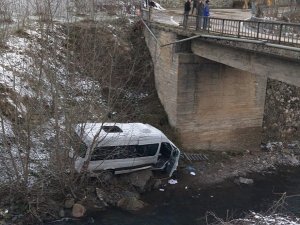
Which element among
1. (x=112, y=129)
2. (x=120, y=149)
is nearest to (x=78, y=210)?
(x=120, y=149)

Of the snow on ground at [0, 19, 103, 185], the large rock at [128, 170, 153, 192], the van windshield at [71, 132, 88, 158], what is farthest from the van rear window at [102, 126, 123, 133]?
the large rock at [128, 170, 153, 192]

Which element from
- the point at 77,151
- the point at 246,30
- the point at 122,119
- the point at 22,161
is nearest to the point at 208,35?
the point at 246,30

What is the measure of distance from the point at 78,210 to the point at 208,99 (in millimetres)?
9438

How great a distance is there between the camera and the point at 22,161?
55.1ft

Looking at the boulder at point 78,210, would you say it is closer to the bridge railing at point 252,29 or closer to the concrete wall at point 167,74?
the concrete wall at point 167,74

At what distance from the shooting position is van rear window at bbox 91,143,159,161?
18.1 meters

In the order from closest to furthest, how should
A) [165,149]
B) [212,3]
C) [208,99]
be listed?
[165,149]
[208,99]
[212,3]

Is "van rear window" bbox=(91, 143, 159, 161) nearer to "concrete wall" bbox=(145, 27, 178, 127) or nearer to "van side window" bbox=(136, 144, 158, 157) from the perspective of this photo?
"van side window" bbox=(136, 144, 158, 157)

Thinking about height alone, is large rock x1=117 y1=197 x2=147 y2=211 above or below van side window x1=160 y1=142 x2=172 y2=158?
below

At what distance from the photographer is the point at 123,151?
1848cm

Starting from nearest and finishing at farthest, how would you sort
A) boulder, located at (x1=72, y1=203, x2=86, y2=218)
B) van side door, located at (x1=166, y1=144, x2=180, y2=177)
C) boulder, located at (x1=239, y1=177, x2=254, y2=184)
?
1. boulder, located at (x1=72, y1=203, x2=86, y2=218)
2. van side door, located at (x1=166, y1=144, x2=180, y2=177)
3. boulder, located at (x1=239, y1=177, x2=254, y2=184)

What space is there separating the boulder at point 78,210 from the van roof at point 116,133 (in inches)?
92.3

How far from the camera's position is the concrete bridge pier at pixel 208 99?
2264 cm

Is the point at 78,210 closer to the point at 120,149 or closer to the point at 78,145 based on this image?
the point at 78,145
